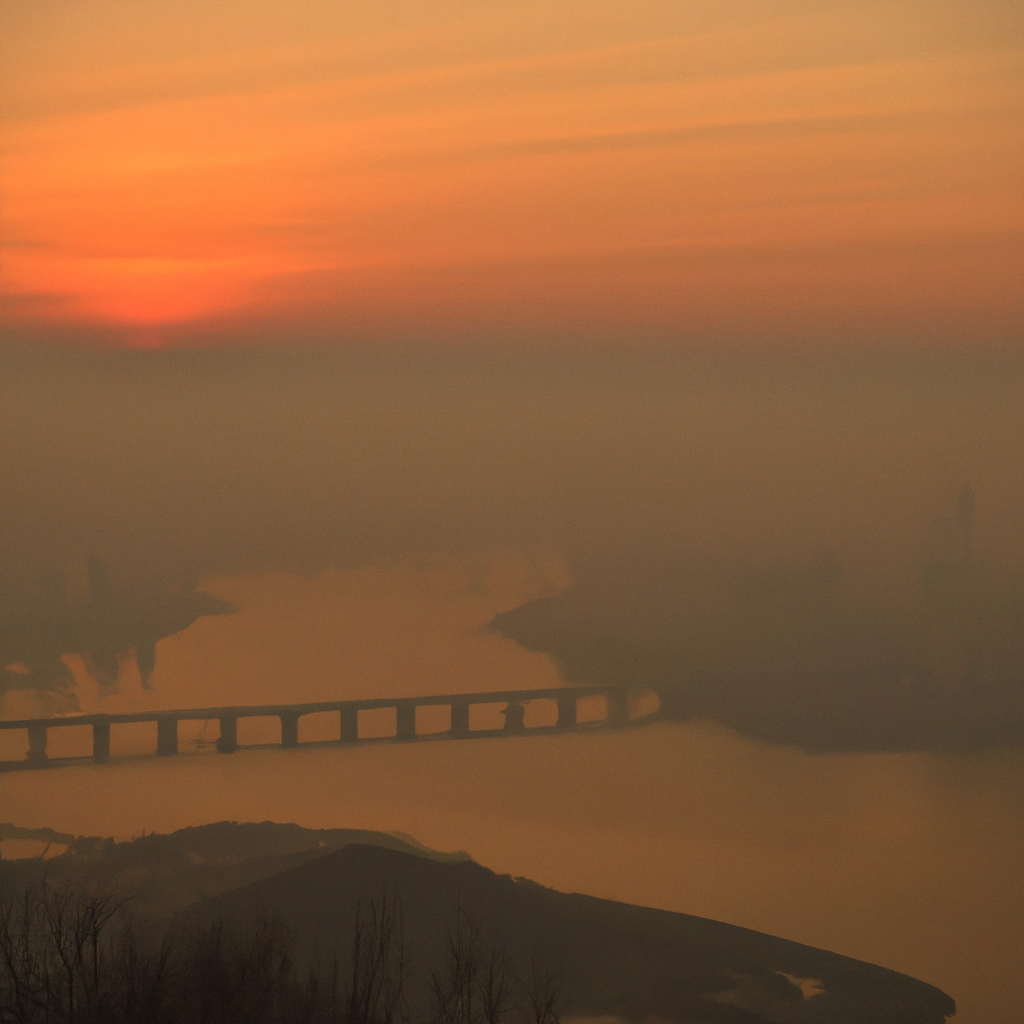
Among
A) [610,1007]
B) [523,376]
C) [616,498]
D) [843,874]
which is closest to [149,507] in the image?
[523,376]

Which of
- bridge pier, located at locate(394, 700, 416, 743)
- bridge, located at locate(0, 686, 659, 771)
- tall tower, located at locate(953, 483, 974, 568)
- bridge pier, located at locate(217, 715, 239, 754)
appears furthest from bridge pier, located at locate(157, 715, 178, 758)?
tall tower, located at locate(953, 483, 974, 568)

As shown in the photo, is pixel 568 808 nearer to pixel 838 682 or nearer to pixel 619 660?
pixel 619 660

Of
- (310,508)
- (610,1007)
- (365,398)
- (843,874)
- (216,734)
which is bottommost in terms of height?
(610,1007)

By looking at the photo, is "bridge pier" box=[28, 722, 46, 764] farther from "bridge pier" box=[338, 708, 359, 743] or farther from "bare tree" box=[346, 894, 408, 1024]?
"bare tree" box=[346, 894, 408, 1024]

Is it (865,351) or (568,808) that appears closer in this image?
(865,351)

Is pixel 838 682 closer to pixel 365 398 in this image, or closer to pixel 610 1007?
pixel 610 1007

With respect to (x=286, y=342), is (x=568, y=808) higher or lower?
lower

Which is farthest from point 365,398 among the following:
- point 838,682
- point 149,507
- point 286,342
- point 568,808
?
point 838,682
